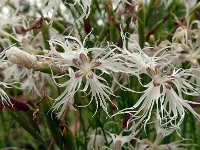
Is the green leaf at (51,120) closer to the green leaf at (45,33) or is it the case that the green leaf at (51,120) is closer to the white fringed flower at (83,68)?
the white fringed flower at (83,68)

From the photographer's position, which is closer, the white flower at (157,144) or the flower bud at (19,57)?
the flower bud at (19,57)

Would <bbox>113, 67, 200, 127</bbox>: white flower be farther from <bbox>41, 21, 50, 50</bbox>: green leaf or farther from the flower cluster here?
<bbox>41, 21, 50, 50</bbox>: green leaf

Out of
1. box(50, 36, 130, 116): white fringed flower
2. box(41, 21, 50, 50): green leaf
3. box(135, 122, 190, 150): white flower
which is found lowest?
box(135, 122, 190, 150): white flower

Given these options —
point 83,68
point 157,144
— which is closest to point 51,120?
point 83,68

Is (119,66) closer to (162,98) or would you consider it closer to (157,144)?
(162,98)

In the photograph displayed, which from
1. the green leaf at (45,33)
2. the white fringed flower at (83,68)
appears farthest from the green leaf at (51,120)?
the green leaf at (45,33)

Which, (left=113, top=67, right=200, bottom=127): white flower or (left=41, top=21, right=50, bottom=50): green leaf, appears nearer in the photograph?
(left=113, top=67, right=200, bottom=127): white flower

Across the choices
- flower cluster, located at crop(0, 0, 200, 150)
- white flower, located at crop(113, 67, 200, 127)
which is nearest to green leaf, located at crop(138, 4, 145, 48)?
flower cluster, located at crop(0, 0, 200, 150)

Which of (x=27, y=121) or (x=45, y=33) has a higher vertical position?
(x=45, y=33)

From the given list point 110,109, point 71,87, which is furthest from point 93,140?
point 71,87

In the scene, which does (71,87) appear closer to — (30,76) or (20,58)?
(20,58)

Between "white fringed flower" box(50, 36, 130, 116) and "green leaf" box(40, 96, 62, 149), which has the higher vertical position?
"white fringed flower" box(50, 36, 130, 116)
